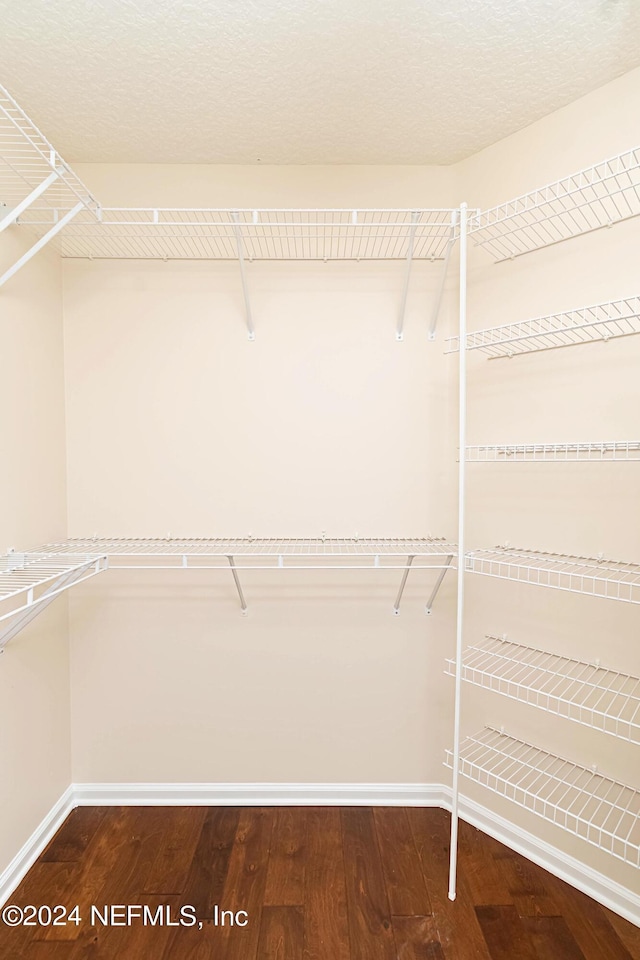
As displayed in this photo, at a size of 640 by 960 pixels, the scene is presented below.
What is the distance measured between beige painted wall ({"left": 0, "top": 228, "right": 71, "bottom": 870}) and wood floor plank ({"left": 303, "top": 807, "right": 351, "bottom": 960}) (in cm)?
97

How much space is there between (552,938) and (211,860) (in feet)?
3.57

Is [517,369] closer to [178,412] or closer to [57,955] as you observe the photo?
[178,412]

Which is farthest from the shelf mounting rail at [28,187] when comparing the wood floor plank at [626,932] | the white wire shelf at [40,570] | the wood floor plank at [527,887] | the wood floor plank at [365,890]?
the wood floor plank at [626,932]

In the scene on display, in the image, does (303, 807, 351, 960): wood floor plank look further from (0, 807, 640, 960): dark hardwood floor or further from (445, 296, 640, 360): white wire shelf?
(445, 296, 640, 360): white wire shelf

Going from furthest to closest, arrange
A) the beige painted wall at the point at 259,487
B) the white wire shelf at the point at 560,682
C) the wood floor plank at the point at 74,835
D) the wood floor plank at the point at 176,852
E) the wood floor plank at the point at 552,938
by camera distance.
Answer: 1. the beige painted wall at the point at 259,487
2. the wood floor plank at the point at 74,835
3. the wood floor plank at the point at 176,852
4. the white wire shelf at the point at 560,682
5. the wood floor plank at the point at 552,938

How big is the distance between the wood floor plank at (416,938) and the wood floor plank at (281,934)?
0.93ft

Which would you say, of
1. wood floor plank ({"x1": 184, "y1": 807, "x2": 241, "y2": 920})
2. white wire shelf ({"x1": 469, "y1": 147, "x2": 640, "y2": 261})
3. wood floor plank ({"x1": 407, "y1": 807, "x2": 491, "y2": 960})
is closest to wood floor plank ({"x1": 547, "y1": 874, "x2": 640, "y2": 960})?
wood floor plank ({"x1": 407, "y1": 807, "x2": 491, "y2": 960})

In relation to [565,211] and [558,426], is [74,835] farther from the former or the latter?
[565,211]

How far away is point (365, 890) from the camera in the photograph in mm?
1726

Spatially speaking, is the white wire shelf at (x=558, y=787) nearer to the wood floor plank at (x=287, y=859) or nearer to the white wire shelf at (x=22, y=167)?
the wood floor plank at (x=287, y=859)

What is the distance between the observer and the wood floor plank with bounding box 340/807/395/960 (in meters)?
1.54

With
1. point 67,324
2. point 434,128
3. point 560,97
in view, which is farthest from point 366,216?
point 67,324

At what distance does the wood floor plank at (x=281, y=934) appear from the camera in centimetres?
151

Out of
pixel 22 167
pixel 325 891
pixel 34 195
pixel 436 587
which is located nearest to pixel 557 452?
pixel 436 587
